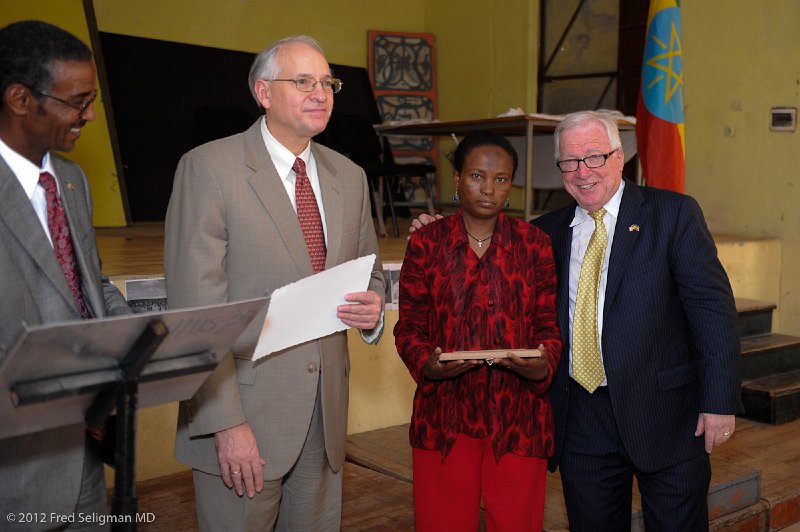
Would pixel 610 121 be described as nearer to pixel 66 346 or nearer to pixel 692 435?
pixel 692 435

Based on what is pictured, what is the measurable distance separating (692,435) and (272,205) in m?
1.33

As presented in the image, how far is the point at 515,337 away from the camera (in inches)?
88.2

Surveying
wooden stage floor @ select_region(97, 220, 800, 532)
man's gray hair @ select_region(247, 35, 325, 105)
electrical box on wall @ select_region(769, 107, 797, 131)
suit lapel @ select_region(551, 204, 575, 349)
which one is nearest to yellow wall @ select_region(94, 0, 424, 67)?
wooden stage floor @ select_region(97, 220, 800, 532)

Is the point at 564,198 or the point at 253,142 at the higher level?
the point at 253,142

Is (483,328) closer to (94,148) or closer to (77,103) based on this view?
(77,103)

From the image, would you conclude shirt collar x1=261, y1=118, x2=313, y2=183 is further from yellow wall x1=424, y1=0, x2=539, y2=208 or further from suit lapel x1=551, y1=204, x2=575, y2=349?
yellow wall x1=424, y1=0, x2=539, y2=208

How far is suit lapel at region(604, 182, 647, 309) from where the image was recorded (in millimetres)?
2287

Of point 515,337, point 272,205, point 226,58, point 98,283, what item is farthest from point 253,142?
point 226,58

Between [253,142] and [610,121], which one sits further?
[610,121]

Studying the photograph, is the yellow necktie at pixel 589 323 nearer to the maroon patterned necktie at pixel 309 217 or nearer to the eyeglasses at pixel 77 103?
the maroon patterned necktie at pixel 309 217

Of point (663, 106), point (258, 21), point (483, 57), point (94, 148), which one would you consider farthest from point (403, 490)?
point (483, 57)

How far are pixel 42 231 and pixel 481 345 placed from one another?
1133 millimetres

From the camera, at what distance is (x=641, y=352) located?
2277 mm

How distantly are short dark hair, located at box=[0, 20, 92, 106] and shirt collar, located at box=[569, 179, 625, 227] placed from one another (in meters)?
1.43
